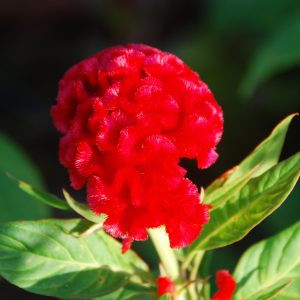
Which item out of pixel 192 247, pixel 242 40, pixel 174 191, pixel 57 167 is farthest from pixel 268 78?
pixel 174 191

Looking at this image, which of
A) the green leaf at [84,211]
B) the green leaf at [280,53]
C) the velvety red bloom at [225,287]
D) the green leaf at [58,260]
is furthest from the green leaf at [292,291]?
the green leaf at [280,53]

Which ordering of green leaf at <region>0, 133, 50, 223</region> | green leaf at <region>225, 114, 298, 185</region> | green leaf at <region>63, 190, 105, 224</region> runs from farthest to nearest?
green leaf at <region>0, 133, 50, 223</region> < green leaf at <region>225, 114, 298, 185</region> < green leaf at <region>63, 190, 105, 224</region>

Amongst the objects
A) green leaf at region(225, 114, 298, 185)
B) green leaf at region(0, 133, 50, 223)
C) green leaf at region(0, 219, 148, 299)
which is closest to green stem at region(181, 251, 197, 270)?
green leaf at region(0, 219, 148, 299)

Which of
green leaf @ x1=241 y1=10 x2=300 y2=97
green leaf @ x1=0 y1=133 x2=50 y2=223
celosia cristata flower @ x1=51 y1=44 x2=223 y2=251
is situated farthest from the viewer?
green leaf @ x1=241 y1=10 x2=300 y2=97

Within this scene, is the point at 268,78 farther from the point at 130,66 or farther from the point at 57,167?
the point at 130,66

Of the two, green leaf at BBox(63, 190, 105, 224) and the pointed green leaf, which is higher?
green leaf at BBox(63, 190, 105, 224)

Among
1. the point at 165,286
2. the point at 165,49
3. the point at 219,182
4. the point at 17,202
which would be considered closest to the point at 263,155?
the point at 219,182

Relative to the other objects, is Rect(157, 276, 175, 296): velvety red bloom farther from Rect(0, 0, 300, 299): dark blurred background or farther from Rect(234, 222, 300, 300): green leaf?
Rect(0, 0, 300, 299): dark blurred background
